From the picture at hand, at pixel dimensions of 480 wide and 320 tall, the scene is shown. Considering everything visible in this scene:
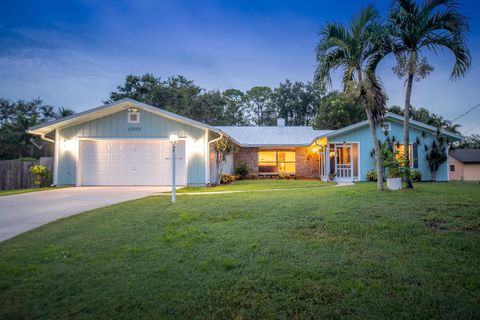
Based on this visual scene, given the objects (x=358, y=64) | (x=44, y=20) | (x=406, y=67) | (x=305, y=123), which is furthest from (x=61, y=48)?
(x=305, y=123)

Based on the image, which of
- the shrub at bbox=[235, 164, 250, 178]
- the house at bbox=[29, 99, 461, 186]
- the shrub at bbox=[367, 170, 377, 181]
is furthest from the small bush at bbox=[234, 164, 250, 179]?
the shrub at bbox=[367, 170, 377, 181]

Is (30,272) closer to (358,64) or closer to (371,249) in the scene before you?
(371,249)

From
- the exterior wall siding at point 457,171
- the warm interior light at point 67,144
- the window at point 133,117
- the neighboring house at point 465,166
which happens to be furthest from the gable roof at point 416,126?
the exterior wall siding at point 457,171

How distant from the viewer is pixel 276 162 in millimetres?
18016

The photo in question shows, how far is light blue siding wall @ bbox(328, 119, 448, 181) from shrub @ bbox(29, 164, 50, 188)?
14600mm

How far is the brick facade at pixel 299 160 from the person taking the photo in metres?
17.8

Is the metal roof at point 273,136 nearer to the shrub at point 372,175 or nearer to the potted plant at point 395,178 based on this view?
the shrub at point 372,175

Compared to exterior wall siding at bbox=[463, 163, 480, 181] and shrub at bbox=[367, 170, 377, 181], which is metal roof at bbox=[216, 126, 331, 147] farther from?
exterior wall siding at bbox=[463, 163, 480, 181]

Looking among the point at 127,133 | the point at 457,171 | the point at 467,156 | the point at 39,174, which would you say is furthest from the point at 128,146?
the point at 467,156

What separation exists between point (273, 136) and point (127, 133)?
389 inches

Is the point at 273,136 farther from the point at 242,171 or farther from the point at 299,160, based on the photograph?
the point at 242,171

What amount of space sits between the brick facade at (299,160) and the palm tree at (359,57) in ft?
28.1

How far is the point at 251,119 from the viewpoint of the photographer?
35562 mm

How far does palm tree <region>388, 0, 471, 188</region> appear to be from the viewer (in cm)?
783
